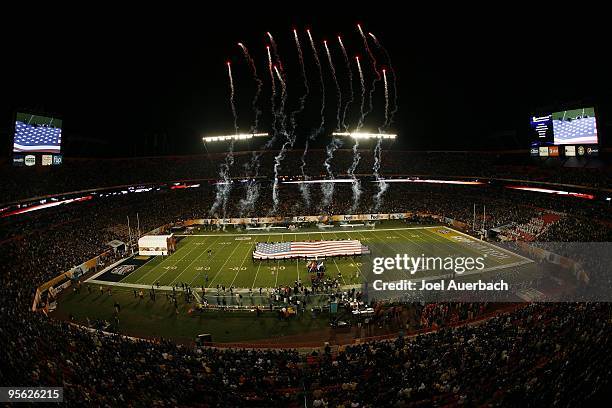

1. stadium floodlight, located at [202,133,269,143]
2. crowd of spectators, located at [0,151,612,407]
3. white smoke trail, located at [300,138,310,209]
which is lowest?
crowd of spectators, located at [0,151,612,407]

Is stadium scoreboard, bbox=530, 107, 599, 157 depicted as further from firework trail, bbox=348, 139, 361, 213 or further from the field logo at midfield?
firework trail, bbox=348, 139, 361, 213

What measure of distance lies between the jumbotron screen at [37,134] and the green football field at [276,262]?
56.7 feet

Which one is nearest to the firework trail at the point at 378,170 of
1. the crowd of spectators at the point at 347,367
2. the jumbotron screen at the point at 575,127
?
the jumbotron screen at the point at 575,127

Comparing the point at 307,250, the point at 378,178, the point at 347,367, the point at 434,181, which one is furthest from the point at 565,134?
the point at 347,367

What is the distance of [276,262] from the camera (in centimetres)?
3581

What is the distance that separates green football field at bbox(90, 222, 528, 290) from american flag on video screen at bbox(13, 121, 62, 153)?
56.7 ft

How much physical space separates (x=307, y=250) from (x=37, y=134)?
3124cm

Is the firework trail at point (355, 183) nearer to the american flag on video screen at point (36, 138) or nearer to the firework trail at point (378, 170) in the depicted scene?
the firework trail at point (378, 170)

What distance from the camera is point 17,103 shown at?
1455 inches

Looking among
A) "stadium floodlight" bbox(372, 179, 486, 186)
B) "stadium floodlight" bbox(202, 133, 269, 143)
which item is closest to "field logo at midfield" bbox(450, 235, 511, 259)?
"stadium floodlight" bbox(372, 179, 486, 186)

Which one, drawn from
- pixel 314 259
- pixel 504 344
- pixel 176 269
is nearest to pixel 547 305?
pixel 504 344

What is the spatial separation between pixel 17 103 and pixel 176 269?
23.2 meters

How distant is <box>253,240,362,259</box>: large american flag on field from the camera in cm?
3578

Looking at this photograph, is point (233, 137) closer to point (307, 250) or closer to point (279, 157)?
point (279, 157)
